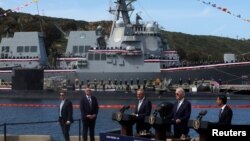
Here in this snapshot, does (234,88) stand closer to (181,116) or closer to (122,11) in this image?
(122,11)

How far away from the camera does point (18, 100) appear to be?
61.9 meters

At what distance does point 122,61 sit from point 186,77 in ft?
30.0

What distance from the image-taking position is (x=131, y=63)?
75.5m

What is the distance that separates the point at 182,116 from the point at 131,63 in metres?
63.4

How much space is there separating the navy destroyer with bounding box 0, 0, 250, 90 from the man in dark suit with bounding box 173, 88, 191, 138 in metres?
57.8

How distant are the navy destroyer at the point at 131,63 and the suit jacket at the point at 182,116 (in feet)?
190

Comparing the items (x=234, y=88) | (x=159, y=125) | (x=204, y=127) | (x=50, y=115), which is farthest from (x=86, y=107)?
(x=234, y=88)

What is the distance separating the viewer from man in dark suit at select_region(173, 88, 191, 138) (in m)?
11.8

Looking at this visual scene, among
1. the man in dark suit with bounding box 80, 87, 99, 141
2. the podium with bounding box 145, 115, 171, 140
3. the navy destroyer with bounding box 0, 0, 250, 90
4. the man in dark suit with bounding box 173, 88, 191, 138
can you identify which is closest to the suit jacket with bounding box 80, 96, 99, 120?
the man in dark suit with bounding box 80, 87, 99, 141

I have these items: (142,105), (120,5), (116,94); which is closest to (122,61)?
(120,5)

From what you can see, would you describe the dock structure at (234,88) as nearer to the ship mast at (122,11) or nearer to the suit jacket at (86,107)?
the ship mast at (122,11)

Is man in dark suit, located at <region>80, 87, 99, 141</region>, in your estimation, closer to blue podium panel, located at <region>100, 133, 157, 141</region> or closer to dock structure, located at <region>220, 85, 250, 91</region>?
blue podium panel, located at <region>100, 133, 157, 141</region>

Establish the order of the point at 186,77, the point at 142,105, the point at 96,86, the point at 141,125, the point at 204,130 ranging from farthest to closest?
the point at 186,77 < the point at 96,86 < the point at 142,105 < the point at 141,125 < the point at 204,130

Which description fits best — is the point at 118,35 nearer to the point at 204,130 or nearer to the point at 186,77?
the point at 186,77
